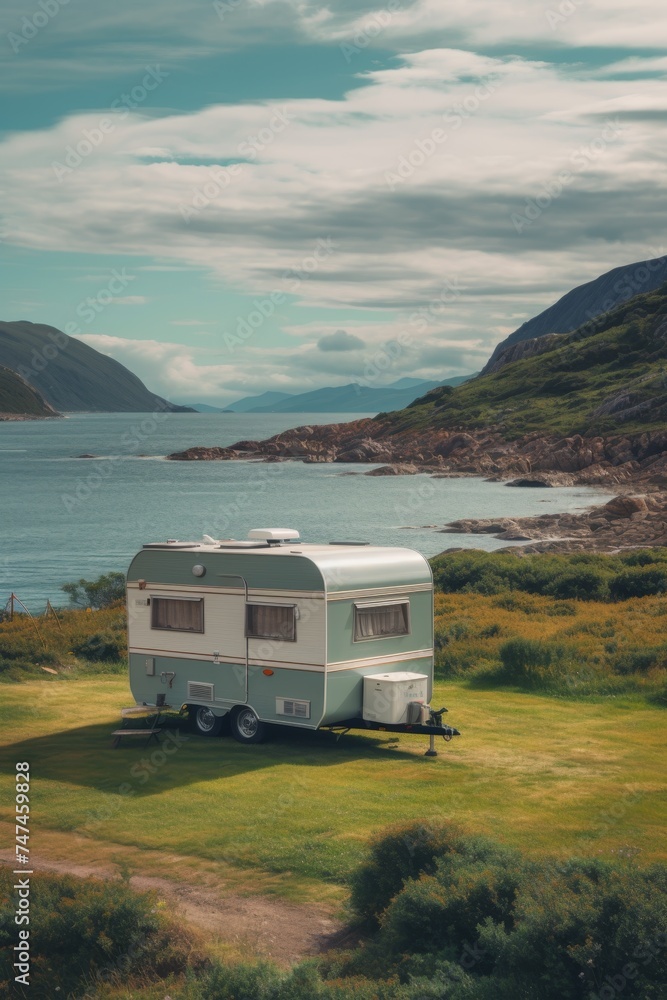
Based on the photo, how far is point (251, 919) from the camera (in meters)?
11.1

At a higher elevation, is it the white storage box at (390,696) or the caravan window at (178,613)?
the caravan window at (178,613)

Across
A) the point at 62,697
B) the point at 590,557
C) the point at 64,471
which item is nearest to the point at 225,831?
the point at 62,697

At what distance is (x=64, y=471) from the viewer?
5404 inches

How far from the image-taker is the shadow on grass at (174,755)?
53.1ft

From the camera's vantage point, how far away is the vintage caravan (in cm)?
1683

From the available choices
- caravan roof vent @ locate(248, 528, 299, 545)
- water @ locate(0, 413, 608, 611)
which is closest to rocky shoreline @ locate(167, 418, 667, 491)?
water @ locate(0, 413, 608, 611)

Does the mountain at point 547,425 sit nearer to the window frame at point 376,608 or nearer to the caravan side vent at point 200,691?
the window frame at point 376,608

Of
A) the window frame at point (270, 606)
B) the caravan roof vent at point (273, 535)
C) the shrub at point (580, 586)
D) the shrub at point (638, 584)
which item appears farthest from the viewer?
the shrub at point (580, 586)

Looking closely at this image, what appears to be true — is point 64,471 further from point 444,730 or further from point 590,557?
point 444,730

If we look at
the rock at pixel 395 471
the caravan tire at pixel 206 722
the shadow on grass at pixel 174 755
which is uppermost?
the rock at pixel 395 471

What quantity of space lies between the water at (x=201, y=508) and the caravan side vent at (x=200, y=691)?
3012cm

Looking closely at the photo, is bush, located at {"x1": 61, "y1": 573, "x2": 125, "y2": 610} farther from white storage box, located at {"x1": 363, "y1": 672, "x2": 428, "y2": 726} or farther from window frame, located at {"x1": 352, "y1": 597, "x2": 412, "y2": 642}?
white storage box, located at {"x1": 363, "y1": 672, "x2": 428, "y2": 726}

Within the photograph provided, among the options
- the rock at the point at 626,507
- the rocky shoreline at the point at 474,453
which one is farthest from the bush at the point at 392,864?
the rocky shoreline at the point at 474,453

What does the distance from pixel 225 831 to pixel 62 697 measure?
9.53m
